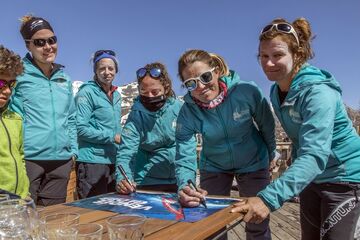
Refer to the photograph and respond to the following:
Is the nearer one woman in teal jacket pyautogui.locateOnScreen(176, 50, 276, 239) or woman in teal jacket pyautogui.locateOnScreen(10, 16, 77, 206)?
woman in teal jacket pyautogui.locateOnScreen(176, 50, 276, 239)

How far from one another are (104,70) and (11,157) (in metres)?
1.79

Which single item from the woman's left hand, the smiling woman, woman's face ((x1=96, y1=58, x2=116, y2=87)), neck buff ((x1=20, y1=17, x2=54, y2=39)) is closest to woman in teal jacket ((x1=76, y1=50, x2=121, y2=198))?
woman's face ((x1=96, y1=58, x2=116, y2=87))

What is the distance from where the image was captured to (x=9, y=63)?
267 cm

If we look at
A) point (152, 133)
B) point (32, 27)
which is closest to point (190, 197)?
point (152, 133)

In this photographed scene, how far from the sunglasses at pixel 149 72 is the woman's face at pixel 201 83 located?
452 millimetres

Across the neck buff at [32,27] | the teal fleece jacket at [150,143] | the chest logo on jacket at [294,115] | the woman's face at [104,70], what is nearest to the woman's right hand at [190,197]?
the chest logo on jacket at [294,115]

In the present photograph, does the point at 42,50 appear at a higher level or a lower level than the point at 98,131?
higher

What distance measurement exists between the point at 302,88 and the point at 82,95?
8.75ft

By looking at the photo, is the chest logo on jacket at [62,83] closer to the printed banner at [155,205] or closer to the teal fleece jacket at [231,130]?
the teal fleece jacket at [231,130]

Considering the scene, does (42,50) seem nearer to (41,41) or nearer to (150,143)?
(41,41)

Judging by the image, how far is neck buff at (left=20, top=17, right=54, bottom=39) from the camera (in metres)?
3.42

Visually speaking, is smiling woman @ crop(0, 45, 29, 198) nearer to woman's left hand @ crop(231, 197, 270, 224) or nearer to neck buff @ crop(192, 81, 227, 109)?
neck buff @ crop(192, 81, 227, 109)

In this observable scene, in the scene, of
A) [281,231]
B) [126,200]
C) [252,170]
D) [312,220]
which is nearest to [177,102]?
[252,170]

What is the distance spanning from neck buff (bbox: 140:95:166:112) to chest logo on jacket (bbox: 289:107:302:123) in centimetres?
133
